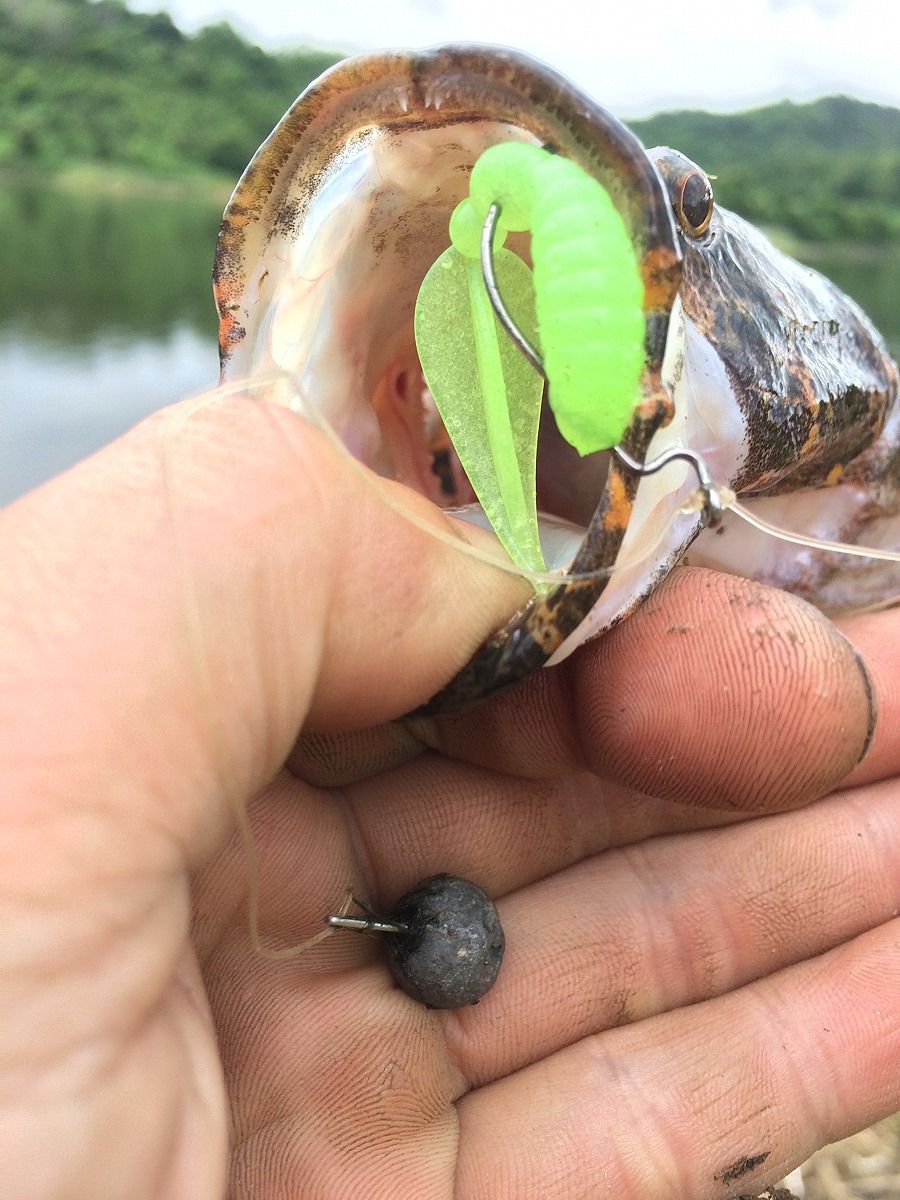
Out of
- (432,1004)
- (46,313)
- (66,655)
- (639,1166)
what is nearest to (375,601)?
(66,655)

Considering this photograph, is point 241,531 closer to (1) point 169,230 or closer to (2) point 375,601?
(2) point 375,601

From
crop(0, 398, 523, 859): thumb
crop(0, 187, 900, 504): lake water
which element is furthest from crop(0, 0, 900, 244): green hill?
crop(0, 398, 523, 859): thumb

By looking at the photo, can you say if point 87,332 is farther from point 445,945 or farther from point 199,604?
point 199,604

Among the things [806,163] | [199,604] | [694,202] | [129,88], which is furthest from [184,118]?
[199,604]

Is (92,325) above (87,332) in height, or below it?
above

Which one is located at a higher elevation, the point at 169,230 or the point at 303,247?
the point at 169,230

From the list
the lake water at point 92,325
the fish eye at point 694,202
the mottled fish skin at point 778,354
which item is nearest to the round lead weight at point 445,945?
the mottled fish skin at point 778,354

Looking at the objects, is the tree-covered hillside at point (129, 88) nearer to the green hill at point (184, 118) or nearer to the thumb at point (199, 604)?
the green hill at point (184, 118)

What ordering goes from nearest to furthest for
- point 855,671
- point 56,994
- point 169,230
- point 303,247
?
point 56,994 → point 303,247 → point 855,671 → point 169,230
